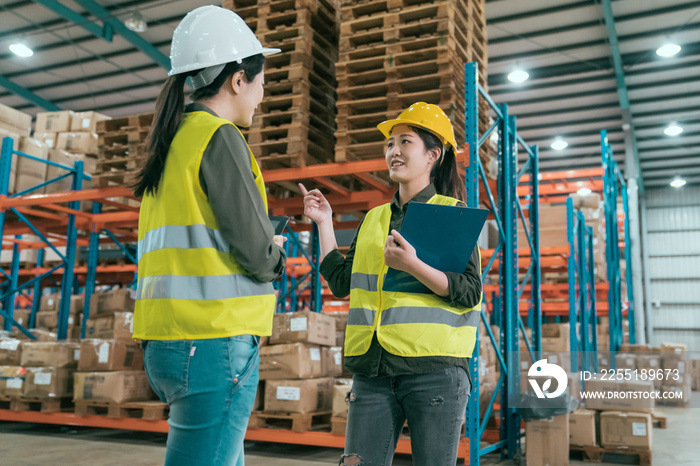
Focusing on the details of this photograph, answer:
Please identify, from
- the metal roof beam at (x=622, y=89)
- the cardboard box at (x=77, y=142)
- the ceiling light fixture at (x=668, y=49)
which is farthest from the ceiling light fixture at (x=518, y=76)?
the cardboard box at (x=77, y=142)

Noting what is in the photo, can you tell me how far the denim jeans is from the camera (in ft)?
6.27

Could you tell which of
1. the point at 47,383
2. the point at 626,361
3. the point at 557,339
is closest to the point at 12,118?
the point at 47,383

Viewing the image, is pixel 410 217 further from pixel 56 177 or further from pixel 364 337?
pixel 56 177

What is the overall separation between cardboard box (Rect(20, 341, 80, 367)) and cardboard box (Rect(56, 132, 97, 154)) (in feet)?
12.0

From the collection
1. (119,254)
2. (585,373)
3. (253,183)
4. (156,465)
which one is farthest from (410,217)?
(119,254)

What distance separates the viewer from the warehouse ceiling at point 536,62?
13656 millimetres

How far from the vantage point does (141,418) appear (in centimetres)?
662

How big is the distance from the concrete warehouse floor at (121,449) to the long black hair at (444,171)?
4037mm

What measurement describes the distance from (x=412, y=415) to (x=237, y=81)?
117cm

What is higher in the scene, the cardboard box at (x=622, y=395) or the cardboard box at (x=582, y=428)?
the cardboard box at (x=622, y=395)

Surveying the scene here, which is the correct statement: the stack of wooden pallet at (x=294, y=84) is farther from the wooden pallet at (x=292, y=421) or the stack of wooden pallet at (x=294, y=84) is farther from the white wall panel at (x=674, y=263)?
the white wall panel at (x=674, y=263)

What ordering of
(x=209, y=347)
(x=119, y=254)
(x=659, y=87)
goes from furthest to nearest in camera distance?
(x=659, y=87) → (x=119, y=254) → (x=209, y=347)

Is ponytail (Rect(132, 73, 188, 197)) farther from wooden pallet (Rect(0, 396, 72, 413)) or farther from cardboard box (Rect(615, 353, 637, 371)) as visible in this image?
cardboard box (Rect(615, 353, 637, 371))

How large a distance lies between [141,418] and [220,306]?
5805 millimetres
